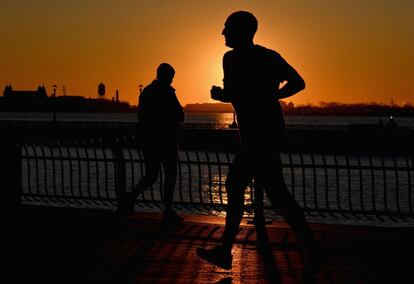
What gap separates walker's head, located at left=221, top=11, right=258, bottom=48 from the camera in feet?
20.1

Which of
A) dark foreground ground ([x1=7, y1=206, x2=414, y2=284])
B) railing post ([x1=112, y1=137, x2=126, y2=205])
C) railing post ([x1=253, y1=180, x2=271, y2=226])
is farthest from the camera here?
railing post ([x1=112, y1=137, x2=126, y2=205])

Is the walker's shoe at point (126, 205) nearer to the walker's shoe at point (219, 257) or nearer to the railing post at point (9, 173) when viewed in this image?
the railing post at point (9, 173)

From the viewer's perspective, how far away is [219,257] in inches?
242

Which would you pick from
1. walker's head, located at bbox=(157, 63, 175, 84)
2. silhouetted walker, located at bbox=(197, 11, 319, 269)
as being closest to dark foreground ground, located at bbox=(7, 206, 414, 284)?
silhouetted walker, located at bbox=(197, 11, 319, 269)

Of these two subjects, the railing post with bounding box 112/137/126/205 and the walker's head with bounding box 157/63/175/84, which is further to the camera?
the railing post with bounding box 112/137/126/205

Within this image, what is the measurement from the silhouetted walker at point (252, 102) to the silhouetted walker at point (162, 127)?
2.47 m

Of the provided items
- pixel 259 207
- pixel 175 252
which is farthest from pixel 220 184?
pixel 175 252

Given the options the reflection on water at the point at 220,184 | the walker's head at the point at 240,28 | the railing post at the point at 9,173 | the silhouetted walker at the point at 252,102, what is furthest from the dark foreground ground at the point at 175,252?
the walker's head at the point at 240,28

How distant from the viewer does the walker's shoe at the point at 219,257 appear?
20.1ft

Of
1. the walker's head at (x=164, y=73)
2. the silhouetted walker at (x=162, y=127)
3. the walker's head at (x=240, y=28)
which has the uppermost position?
the walker's head at (x=240, y=28)

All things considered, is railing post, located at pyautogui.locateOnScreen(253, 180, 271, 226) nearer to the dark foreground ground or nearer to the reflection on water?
the dark foreground ground

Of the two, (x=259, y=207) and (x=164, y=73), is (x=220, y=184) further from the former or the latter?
(x=164, y=73)

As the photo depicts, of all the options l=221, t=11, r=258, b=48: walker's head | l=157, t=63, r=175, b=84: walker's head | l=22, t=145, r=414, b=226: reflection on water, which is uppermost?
l=221, t=11, r=258, b=48: walker's head

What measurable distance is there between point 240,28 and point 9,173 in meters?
4.68
